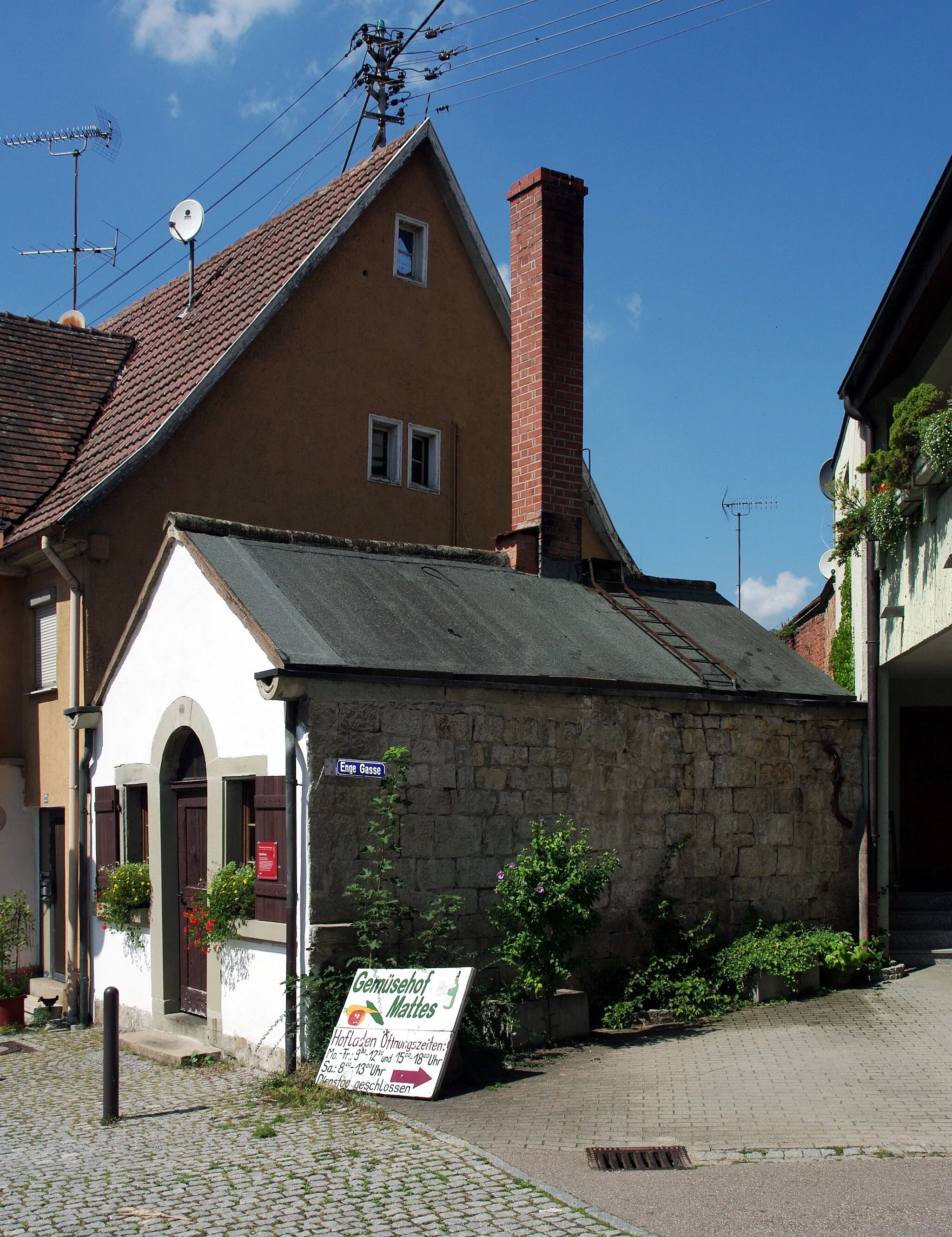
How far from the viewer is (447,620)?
36.2 ft

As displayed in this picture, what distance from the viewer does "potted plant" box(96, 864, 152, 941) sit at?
11.5 m

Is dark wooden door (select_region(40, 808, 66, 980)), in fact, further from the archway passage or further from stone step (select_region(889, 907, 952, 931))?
stone step (select_region(889, 907, 952, 931))

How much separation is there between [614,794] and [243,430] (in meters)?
6.69

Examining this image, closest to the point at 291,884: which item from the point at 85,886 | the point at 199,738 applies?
the point at 199,738

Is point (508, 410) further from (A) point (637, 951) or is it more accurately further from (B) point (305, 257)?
(A) point (637, 951)

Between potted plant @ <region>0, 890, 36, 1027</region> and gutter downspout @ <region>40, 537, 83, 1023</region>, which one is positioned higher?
gutter downspout @ <region>40, 537, 83, 1023</region>

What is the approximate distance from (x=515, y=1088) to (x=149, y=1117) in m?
2.38

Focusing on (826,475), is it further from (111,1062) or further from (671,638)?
(111,1062)

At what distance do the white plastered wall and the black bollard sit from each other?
1.40m

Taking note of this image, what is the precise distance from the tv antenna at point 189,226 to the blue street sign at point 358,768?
33.2ft

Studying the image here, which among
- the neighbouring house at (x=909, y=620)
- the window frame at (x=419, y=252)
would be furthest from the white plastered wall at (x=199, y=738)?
the window frame at (x=419, y=252)

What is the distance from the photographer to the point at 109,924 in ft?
40.0

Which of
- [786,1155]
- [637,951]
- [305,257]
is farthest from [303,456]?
[786,1155]

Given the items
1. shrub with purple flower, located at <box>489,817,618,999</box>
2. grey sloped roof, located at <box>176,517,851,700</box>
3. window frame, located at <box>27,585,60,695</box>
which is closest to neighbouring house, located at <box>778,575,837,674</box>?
grey sloped roof, located at <box>176,517,851,700</box>
